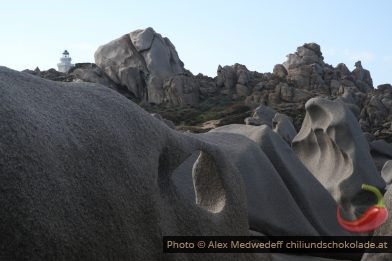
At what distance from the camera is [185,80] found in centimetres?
3562

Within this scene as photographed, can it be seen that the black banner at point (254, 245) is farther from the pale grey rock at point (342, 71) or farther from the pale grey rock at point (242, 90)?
the pale grey rock at point (342, 71)

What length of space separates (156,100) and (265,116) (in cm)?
1652

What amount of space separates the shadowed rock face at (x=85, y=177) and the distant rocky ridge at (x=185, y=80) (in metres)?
29.3

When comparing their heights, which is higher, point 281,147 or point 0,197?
point 0,197

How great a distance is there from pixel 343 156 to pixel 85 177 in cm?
732

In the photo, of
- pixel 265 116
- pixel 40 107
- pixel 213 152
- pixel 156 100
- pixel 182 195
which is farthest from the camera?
pixel 156 100

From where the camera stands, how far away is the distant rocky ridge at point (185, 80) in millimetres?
34531

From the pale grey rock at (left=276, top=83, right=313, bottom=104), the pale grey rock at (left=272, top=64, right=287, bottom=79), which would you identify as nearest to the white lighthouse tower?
the pale grey rock at (left=272, top=64, right=287, bottom=79)

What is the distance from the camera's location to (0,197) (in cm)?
188

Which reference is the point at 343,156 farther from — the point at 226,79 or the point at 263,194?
the point at 226,79

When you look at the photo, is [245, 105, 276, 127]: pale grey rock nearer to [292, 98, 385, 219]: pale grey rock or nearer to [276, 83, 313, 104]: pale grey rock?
[292, 98, 385, 219]: pale grey rock

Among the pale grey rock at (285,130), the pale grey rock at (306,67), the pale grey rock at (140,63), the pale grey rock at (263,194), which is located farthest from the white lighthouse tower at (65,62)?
the pale grey rock at (263,194)

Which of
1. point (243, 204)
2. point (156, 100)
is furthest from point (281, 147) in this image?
point (156, 100)

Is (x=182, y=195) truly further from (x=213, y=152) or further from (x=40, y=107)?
(x=40, y=107)
